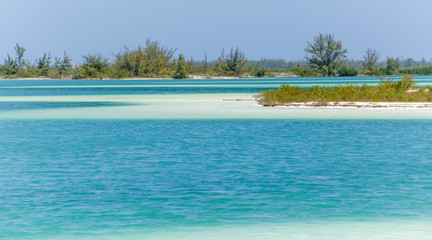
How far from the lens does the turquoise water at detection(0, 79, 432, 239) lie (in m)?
7.79

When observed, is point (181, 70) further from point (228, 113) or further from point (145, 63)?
point (228, 113)

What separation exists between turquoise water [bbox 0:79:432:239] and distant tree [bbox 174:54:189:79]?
8549cm

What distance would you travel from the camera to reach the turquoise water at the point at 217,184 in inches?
307

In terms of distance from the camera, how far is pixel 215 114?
966 inches

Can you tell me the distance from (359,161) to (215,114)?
12343 mm

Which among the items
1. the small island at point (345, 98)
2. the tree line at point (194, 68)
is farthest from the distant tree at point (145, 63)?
the small island at point (345, 98)

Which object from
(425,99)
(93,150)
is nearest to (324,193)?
(93,150)

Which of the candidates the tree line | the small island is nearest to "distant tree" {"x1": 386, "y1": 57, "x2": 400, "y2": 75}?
the tree line

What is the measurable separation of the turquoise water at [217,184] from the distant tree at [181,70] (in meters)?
85.5

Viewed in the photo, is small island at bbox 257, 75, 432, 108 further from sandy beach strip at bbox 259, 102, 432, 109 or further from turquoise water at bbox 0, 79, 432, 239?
turquoise water at bbox 0, 79, 432, 239

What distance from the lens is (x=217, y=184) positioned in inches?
404

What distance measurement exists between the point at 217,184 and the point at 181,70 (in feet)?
310

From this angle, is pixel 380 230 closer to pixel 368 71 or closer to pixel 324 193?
pixel 324 193

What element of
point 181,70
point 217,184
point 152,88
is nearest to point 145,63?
point 181,70
